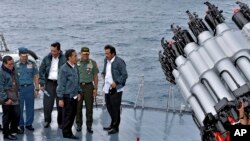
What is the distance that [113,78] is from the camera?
11.3 meters

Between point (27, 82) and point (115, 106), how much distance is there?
195cm

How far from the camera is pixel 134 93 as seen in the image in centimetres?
2942

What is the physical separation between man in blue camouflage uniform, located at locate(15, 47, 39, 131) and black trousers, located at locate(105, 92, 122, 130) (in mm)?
1594

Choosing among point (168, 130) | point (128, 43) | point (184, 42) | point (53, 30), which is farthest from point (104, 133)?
point (53, 30)

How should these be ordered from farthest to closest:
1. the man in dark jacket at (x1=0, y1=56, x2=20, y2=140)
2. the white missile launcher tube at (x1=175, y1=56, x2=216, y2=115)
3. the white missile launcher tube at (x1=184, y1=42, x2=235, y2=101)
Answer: the man in dark jacket at (x1=0, y1=56, x2=20, y2=140)
the white missile launcher tube at (x1=175, y1=56, x2=216, y2=115)
the white missile launcher tube at (x1=184, y1=42, x2=235, y2=101)

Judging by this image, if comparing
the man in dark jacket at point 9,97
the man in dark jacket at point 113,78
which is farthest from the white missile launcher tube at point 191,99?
the man in dark jacket at point 9,97

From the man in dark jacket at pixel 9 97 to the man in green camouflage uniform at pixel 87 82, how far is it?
1.38 metres

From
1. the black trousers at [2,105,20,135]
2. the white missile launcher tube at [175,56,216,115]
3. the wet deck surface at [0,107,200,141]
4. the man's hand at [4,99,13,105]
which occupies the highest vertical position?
the white missile launcher tube at [175,56,216,115]

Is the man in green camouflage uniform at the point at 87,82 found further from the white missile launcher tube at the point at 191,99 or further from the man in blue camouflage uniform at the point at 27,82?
Result: the white missile launcher tube at the point at 191,99

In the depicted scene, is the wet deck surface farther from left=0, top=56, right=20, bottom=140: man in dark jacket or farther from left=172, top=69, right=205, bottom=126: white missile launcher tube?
left=172, top=69, right=205, bottom=126: white missile launcher tube

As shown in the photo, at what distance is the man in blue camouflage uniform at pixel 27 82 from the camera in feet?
36.8

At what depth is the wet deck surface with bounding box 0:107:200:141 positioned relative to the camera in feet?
37.7

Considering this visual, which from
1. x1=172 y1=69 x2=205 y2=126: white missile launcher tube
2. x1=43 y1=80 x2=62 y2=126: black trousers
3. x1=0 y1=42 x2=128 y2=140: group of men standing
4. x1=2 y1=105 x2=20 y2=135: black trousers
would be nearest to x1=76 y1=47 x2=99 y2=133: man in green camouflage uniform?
x1=0 y1=42 x2=128 y2=140: group of men standing

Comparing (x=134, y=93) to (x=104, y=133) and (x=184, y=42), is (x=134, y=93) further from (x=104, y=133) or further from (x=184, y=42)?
(x=184, y=42)
